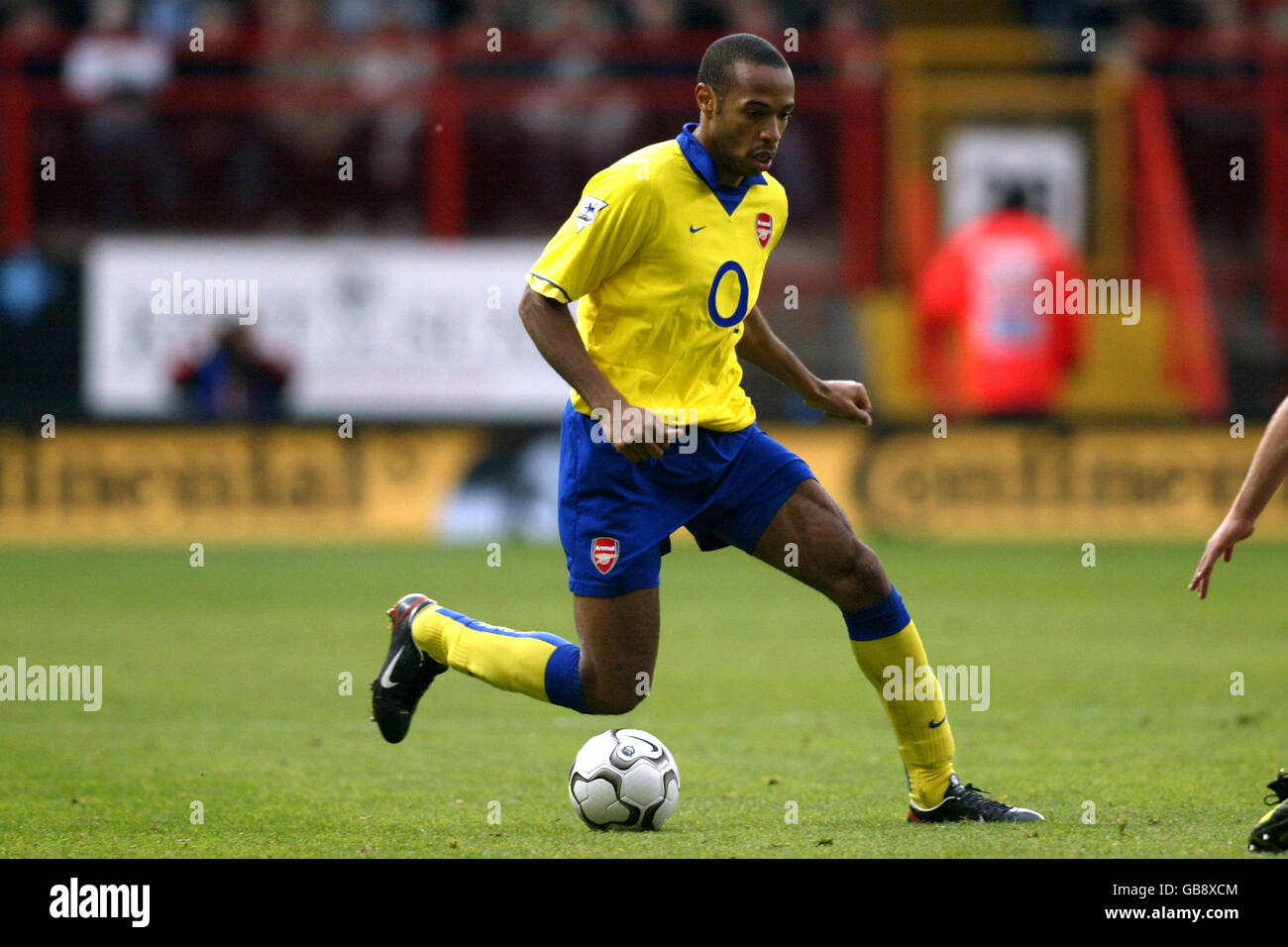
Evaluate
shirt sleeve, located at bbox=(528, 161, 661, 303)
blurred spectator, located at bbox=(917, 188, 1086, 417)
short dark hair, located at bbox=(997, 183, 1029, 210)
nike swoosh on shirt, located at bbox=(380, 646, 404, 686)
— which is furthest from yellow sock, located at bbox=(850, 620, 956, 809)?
short dark hair, located at bbox=(997, 183, 1029, 210)

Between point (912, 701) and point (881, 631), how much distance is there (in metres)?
0.22

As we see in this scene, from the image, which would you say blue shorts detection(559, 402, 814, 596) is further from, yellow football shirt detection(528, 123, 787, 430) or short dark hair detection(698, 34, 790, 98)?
short dark hair detection(698, 34, 790, 98)

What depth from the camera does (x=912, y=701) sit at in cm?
573

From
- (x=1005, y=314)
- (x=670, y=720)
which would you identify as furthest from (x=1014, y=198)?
(x=670, y=720)

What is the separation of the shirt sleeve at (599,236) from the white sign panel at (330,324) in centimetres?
1025

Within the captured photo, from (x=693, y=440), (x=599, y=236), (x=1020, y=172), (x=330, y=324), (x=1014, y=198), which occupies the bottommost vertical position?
(x=693, y=440)

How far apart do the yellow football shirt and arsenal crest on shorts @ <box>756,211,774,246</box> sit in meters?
0.01

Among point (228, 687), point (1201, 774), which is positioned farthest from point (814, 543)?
point (228, 687)

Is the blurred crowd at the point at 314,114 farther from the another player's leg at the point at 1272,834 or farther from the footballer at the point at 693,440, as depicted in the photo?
the another player's leg at the point at 1272,834

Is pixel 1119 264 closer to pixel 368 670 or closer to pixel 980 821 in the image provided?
pixel 368 670

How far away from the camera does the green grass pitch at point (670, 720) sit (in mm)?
5527

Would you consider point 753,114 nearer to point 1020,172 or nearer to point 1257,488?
point 1257,488

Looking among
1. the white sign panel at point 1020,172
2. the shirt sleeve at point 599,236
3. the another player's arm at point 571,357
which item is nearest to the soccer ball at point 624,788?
the another player's arm at point 571,357

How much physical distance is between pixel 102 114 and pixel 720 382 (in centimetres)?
1234
